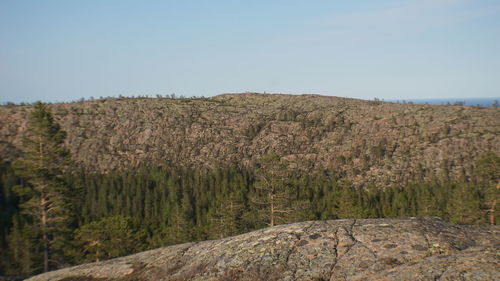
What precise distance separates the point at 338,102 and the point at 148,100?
254ft

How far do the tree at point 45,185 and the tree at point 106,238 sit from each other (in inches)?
125

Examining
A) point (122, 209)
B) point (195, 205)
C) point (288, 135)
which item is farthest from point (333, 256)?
point (288, 135)

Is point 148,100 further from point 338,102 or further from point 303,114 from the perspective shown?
point 338,102

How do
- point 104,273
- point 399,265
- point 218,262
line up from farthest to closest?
point 104,273
point 218,262
point 399,265

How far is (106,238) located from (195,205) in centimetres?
6125

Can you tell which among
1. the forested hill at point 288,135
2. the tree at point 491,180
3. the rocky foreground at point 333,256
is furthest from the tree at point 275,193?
the forested hill at point 288,135

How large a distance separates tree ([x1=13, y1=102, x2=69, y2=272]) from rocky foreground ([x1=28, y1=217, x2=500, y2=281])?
58.3 ft

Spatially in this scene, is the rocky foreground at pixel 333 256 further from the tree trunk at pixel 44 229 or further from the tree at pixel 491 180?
the tree at pixel 491 180

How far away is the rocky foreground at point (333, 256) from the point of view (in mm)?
8273

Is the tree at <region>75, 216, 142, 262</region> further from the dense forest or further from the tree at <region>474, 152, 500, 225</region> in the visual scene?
the tree at <region>474, 152, 500, 225</region>

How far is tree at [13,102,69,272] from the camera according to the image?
28688 millimetres

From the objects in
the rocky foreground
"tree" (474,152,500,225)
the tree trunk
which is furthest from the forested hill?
the rocky foreground

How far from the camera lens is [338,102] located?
142750 millimetres

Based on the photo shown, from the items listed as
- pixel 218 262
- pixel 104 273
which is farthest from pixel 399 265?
pixel 104 273
